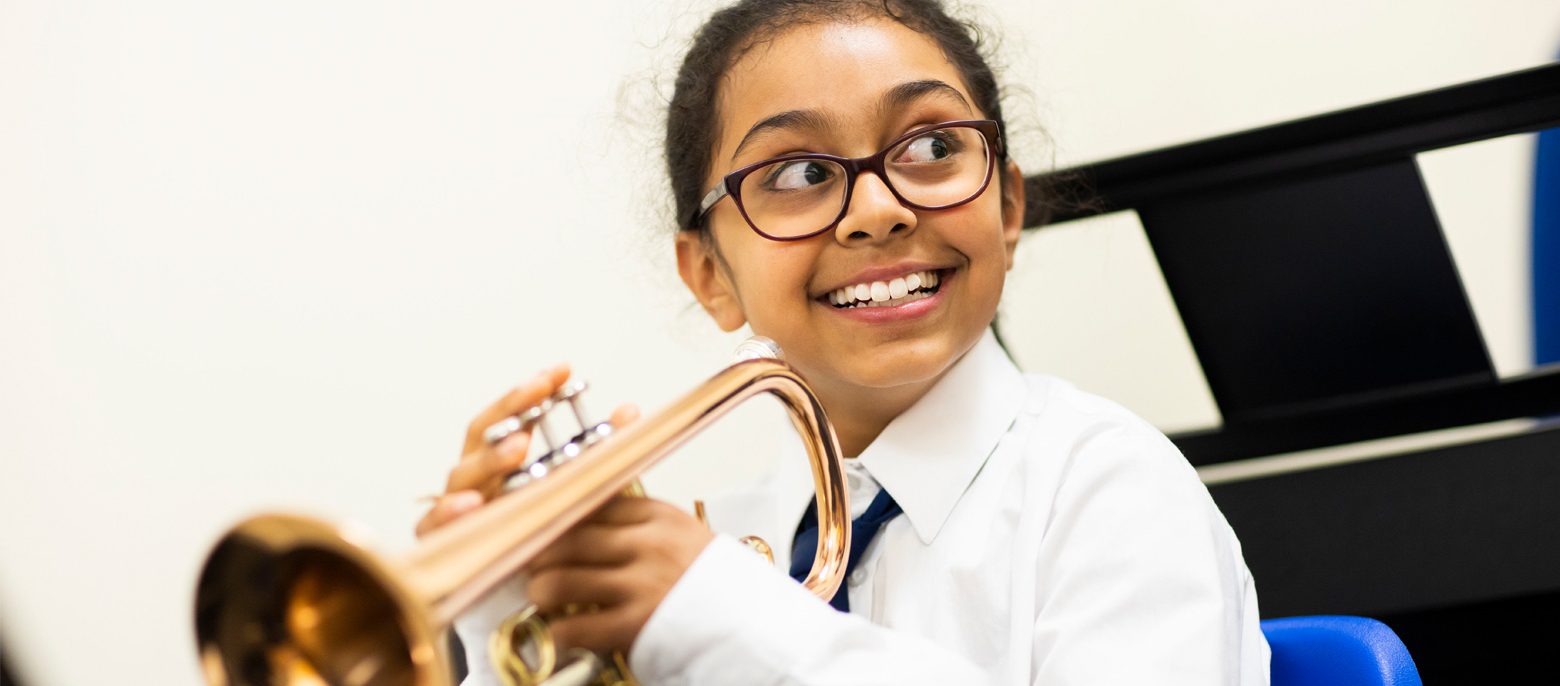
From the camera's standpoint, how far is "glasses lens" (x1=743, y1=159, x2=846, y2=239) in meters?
0.80

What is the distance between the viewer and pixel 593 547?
1.80 feet

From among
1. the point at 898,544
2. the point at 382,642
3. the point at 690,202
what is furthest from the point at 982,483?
the point at 382,642

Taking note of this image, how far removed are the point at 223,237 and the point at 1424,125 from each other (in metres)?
1.31

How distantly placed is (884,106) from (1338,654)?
16.4 inches

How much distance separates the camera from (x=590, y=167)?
4.65 ft

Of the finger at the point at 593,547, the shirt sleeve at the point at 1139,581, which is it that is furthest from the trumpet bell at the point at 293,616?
the shirt sleeve at the point at 1139,581

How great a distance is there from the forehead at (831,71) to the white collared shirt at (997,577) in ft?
0.62

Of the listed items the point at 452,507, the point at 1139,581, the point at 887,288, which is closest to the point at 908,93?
the point at 887,288

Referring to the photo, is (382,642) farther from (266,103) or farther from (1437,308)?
(266,103)

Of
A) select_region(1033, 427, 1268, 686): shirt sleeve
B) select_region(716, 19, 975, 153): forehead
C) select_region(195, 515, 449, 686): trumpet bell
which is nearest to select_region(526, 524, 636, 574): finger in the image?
select_region(195, 515, 449, 686): trumpet bell

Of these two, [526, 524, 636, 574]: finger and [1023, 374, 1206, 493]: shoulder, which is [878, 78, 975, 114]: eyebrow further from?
[526, 524, 636, 574]: finger

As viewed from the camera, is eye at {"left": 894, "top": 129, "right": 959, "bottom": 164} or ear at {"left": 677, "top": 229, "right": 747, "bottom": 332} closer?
eye at {"left": 894, "top": 129, "right": 959, "bottom": 164}

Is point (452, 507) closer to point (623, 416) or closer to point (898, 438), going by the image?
point (623, 416)

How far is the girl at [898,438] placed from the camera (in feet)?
1.86
